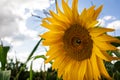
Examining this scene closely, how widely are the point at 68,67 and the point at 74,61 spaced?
2.1 inches

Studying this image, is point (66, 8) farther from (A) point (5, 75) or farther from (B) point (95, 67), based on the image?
(A) point (5, 75)

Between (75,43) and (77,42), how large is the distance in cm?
1

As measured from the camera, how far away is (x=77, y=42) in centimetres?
198

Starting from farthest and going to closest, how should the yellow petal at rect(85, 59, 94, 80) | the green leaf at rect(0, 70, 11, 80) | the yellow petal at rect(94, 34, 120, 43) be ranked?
1. the green leaf at rect(0, 70, 11, 80)
2. the yellow petal at rect(85, 59, 94, 80)
3. the yellow petal at rect(94, 34, 120, 43)

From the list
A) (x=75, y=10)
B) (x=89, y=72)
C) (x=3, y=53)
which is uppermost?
(x=75, y=10)

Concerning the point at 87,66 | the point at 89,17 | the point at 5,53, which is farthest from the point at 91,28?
the point at 5,53

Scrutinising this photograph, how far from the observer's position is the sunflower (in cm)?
177

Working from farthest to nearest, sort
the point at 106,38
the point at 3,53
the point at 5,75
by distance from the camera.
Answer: the point at 3,53
the point at 5,75
the point at 106,38

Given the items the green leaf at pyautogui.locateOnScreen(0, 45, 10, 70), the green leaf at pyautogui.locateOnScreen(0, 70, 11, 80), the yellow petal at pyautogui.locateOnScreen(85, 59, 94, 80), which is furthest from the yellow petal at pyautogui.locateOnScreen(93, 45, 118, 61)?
the green leaf at pyautogui.locateOnScreen(0, 45, 10, 70)

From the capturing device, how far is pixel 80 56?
2.02 m

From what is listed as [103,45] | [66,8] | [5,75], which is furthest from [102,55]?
[5,75]

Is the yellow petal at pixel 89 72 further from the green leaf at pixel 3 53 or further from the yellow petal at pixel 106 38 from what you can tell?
the green leaf at pixel 3 53

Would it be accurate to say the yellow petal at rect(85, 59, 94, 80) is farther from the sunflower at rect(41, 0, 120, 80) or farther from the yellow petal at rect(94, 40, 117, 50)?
the yellow petal at rect(94, 40, 117, 50)

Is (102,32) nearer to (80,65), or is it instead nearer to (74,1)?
(74,1)
